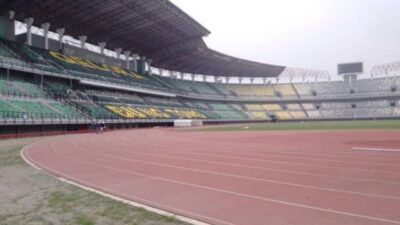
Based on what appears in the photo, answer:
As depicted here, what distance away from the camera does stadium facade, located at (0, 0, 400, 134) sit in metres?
41.3

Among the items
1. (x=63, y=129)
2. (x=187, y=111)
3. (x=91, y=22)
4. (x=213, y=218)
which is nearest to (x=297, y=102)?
(x=187, y=111)

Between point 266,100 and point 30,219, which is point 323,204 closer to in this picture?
point 30,219

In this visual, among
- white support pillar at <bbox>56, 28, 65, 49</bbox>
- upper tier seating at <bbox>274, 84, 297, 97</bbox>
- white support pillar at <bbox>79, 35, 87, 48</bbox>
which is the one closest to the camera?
white support pillar at <bbox>56, 28, 65, 49</bbox>

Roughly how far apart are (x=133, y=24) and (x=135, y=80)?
1404 cm

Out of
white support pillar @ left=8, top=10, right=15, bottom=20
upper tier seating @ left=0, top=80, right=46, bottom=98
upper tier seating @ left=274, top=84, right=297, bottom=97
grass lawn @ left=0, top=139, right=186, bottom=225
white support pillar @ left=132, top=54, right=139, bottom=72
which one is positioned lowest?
grass lawn @ left=0, top=139, right=186, bottom=225

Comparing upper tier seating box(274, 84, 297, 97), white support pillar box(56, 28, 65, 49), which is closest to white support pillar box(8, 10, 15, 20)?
white support pillar box(56, 28, 65, 49)

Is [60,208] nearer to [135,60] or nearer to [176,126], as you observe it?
[176,126]

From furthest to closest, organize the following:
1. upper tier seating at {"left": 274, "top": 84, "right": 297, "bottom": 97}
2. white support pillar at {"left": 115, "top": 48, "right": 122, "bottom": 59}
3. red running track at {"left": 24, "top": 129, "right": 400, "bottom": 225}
→ 1. upper tier seating at {"left": 274, "top": 84, "right": 297, "bottom": 97}
2. white support pillar at {"left": 115, "top": 48, "right": 122, "bottom": 59}
3. red running track at {"left": 24, "top": 129, "right": 400, "bottom": 225}

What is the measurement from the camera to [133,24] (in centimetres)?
5378

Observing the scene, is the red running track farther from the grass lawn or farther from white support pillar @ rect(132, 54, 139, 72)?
white support pillar @ rect(132, 54, 139, 72)

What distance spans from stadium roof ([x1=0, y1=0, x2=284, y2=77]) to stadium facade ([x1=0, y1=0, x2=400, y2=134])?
6.3 inches

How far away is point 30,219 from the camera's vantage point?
19.5 feet

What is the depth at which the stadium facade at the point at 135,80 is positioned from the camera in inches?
1626

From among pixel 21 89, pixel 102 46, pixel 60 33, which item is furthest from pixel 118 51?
pixel 21 89
